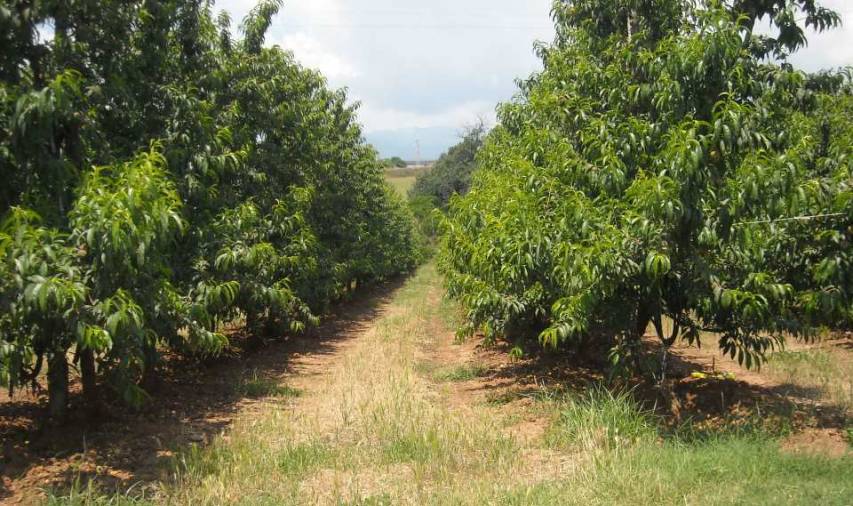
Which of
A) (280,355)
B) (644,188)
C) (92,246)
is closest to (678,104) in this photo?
(644,188)

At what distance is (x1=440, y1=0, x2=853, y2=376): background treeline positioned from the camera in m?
5.91

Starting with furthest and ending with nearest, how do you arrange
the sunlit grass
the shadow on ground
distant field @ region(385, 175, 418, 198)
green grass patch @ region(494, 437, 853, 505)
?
distant field @ region(385, 175, 418, 198)
the sunlit grass
the shadow on ground
green grass patch @ region(494, 437, 853, 505)

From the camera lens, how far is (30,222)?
5270 millimetres

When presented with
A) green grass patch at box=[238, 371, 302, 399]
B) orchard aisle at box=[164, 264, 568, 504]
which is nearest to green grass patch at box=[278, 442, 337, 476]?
orchard aisle at box=[164, 264, 568, 504]

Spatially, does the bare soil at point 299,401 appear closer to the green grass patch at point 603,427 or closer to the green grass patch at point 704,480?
the green grass patch at point 603,427

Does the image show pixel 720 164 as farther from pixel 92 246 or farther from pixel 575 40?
pixel 92 246

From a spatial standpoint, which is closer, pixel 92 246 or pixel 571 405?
pixel 92 246

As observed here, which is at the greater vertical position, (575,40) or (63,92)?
(575,40)

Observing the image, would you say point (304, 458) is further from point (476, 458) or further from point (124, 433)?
point (124, 433)

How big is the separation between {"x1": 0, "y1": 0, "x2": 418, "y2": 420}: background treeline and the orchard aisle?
1117 millimetres

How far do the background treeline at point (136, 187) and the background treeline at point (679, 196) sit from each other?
365cm

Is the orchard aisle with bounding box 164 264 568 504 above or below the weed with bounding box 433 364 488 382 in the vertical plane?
above

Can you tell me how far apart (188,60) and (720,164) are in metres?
7.19

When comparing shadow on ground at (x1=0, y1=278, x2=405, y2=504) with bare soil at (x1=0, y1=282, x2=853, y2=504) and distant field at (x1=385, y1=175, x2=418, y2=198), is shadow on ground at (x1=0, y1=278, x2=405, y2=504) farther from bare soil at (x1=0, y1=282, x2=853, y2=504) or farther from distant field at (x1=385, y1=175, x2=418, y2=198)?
distant field at (x1=385, y1=175, x2=418, y2=198)
